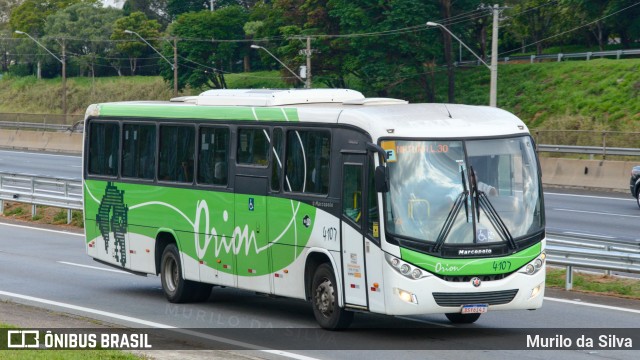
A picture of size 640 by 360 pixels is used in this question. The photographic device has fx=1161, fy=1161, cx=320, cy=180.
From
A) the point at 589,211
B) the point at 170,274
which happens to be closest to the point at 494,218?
the point at 170,274

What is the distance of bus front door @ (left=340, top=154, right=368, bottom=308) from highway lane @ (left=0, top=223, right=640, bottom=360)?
58 centimetres

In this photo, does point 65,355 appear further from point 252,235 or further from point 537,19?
point 537,19

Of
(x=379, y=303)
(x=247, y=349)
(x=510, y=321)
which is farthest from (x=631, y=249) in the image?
(x=247, y=349)

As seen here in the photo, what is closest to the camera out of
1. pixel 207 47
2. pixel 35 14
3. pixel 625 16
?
pixel 625 16

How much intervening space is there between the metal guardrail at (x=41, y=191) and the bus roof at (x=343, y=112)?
12.1 m

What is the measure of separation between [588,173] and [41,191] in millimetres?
19201

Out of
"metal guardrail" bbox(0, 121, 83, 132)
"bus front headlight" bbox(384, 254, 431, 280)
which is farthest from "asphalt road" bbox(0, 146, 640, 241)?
"metal guardrail" bbox(0, 121, 83, 132)

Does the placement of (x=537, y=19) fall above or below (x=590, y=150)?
above

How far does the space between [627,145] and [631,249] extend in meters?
28.8

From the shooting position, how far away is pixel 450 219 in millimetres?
13273

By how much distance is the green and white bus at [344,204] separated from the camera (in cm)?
1326

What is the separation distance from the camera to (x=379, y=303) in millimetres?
13352

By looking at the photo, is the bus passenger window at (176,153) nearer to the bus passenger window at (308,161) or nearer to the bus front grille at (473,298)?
the bus passenger window at (308,161)

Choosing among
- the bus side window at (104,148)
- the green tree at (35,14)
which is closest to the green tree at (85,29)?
the green tree at (35,14)
